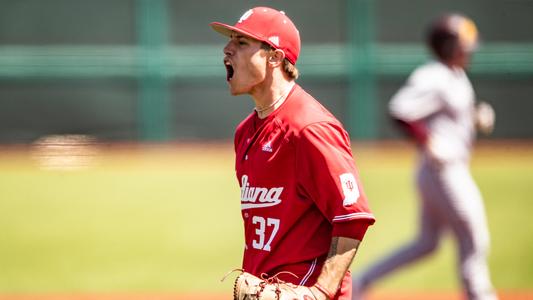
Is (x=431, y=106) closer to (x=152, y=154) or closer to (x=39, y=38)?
(x=152, y=154)

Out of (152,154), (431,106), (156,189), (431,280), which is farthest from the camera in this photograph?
(152,154)

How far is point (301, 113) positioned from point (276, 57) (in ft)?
0.99

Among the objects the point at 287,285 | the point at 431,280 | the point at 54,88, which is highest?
the point at 287,285

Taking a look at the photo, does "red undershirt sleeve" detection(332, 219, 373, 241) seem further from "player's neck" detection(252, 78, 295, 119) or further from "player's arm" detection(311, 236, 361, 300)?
"player's neck" detection(252, 78, 295, 119)

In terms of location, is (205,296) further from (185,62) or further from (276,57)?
(185,62)

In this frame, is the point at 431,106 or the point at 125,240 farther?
the point at 125,240

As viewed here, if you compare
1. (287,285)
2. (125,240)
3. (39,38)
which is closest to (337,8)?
(39,38)

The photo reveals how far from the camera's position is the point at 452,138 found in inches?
281

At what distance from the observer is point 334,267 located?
3826 mm

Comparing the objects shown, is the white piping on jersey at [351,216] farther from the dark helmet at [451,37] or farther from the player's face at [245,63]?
the dark helmet at [451,37]

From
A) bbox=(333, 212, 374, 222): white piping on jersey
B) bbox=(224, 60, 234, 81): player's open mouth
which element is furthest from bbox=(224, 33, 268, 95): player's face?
bbox=(333, 212, 374, 222): white piping on jersey

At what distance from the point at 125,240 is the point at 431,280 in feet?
10.7

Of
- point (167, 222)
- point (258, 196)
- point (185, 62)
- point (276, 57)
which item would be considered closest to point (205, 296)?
point (167, 222)

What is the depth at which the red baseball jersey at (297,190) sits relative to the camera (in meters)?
3.84
